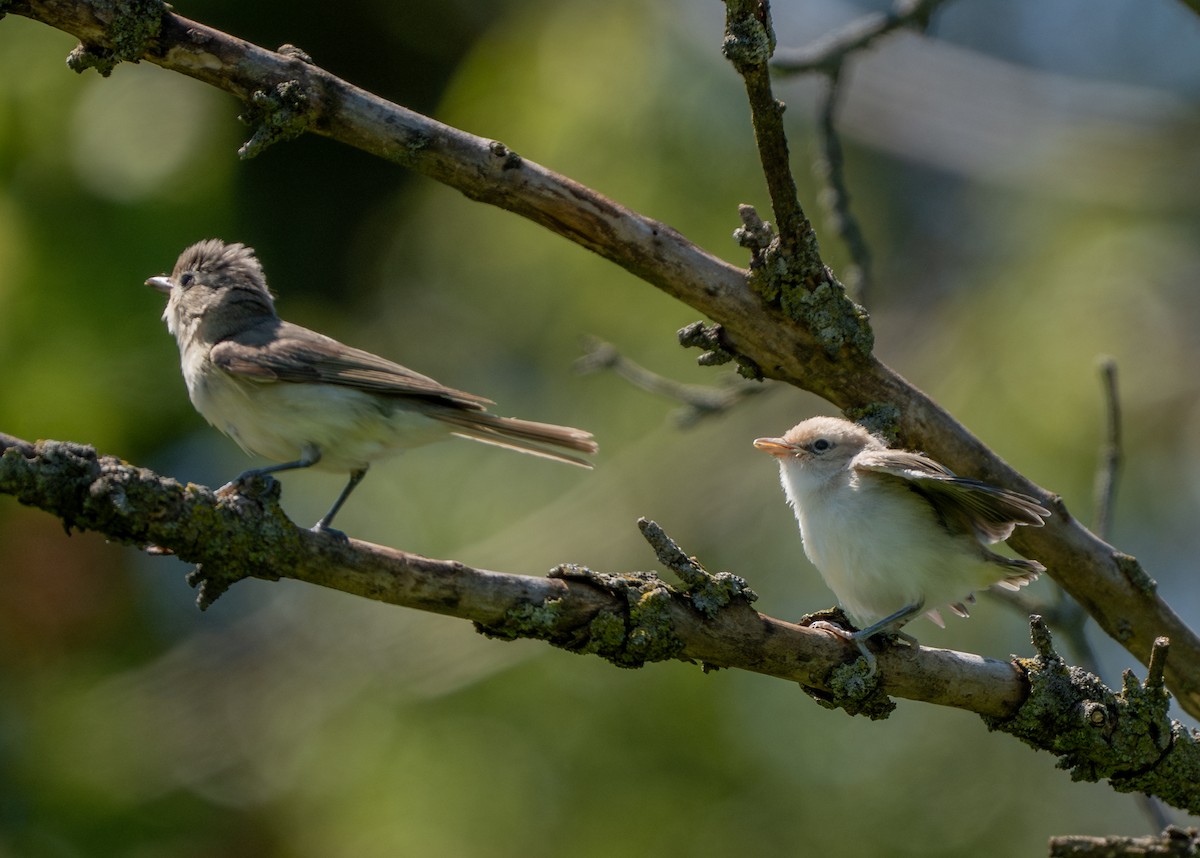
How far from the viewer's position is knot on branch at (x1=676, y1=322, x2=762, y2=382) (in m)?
3.52

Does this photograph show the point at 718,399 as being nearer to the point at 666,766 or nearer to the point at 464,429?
the point at 464,429

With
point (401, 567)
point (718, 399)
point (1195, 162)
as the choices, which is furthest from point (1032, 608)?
point (1195, 162)

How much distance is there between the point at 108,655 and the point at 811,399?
3.96 metres

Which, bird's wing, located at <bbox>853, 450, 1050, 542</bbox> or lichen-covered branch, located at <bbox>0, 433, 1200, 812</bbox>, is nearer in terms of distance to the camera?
lichen-covered branch, located at <bbox>0, 433, 1200, 812</bbox>

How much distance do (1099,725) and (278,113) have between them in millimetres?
2851

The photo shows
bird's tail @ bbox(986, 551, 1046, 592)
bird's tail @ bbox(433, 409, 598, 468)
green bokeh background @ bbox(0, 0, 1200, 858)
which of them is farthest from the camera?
green bokeh background @ bbox(0, 0, 1200, 858)

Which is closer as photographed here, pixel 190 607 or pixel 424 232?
pixel 190 607

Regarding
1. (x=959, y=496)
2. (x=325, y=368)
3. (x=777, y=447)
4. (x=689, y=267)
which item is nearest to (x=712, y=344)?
(x=689, y=267)

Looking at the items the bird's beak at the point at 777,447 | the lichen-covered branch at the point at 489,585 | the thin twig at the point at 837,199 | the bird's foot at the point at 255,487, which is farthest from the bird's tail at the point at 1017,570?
the bird's foot at the point at 255,487

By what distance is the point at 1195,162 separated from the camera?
7.18 metres

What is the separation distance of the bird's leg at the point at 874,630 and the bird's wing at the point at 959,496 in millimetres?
348

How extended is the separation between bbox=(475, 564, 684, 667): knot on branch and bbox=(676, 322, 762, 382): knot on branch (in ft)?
2.45

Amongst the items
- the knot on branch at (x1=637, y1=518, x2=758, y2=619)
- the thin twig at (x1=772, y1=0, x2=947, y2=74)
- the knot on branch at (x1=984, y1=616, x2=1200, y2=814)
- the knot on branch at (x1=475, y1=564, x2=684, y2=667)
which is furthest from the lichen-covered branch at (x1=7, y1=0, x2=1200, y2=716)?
the thin twig at (x1=772, y1=0, x2=947, y2=74)

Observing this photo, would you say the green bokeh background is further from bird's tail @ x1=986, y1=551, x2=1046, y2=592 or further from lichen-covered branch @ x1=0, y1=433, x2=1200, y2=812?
lichen-covered branch @ x1=0, y1=433, x2=1200, y2=812
